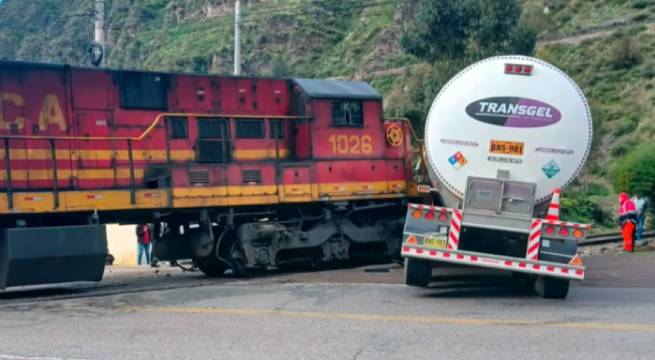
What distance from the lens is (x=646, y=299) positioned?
12078 mm

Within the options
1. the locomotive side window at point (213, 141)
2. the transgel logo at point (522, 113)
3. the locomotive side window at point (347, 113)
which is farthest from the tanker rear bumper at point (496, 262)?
the locomotive side window at point (347, 113)

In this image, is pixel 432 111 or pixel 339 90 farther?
pixel 339 90

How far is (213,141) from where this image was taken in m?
16.0

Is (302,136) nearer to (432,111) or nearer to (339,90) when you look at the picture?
(339,90)

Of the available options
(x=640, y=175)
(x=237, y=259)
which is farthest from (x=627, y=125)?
Answer: (x=237, y=259)

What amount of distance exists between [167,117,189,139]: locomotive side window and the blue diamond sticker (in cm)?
652

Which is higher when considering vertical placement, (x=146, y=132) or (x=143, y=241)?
(x=146, y=132)

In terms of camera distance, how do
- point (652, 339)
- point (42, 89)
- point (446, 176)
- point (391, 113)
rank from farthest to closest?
point (391, 113) → point (42, 89) → point (446, 176) → point (652, 339)

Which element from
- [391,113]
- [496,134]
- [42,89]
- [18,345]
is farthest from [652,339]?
[391,113]

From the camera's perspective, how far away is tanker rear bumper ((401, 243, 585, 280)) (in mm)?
11797

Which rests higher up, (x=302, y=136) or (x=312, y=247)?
(x=302, y=136)

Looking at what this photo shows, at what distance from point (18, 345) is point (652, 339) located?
21.9 feet

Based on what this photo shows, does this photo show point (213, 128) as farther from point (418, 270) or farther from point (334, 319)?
point (334, 319)

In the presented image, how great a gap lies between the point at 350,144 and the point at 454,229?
5.44m
